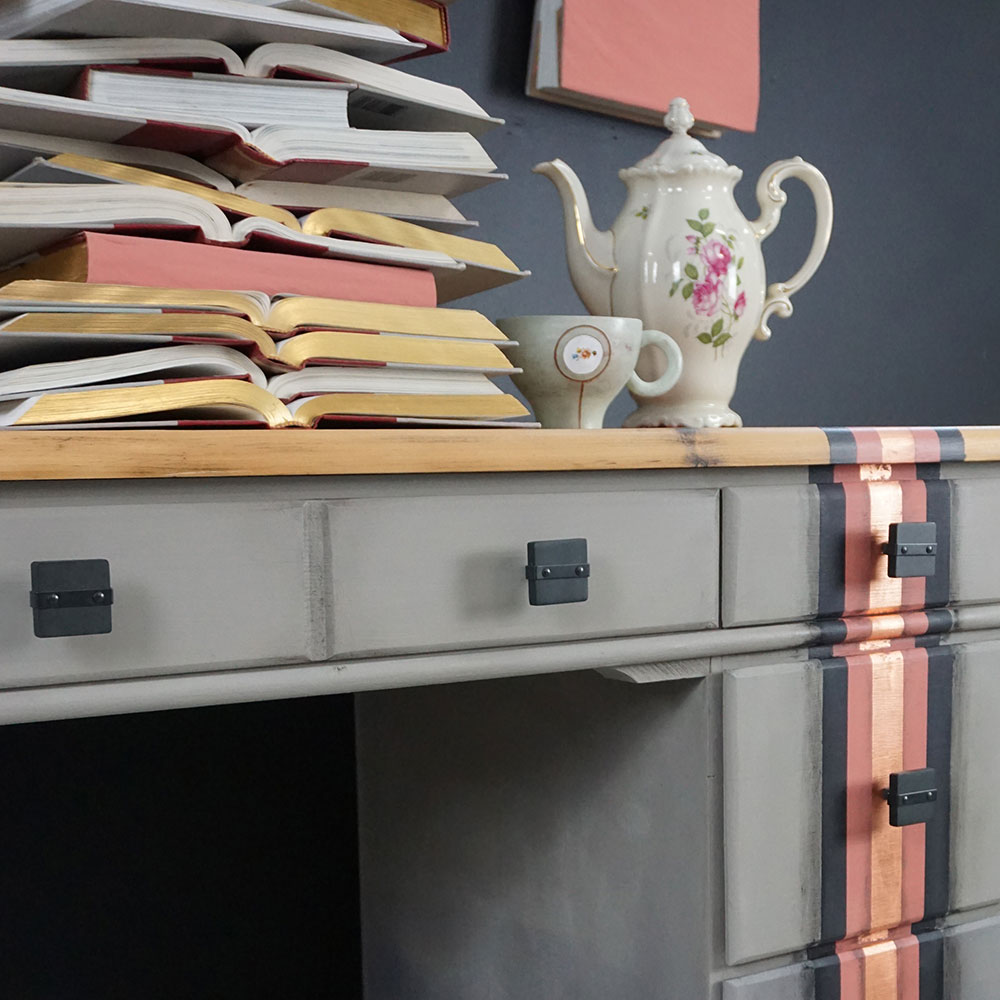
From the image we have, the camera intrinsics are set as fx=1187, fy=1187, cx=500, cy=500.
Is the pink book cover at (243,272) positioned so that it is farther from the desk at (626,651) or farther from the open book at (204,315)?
the desk at (626,651)

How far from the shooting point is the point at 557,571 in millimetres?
888

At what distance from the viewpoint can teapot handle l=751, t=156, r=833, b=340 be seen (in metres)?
1.16

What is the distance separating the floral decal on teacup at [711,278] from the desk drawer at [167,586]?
1.46 ft

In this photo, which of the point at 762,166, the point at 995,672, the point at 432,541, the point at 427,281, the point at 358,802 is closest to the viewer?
the point at 432,541

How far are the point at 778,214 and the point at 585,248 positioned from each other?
194 mm

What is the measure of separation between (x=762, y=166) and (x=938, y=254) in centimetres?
38

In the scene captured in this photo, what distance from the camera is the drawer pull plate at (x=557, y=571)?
880 millimetres

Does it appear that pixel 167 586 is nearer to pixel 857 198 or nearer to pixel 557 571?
pixel 557 571

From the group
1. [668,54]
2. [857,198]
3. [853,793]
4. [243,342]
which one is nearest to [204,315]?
[243,342]

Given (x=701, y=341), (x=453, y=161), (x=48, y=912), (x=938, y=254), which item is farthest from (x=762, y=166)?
(x=48, y=912)

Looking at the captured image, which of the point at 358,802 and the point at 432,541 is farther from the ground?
the point at 432,541

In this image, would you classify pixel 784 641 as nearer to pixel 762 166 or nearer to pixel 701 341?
pixel 701 341

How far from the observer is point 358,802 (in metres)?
1.48

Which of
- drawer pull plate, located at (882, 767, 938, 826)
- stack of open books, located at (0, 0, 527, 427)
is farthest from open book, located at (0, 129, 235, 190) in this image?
drawer pull plate, located at (882, 767, 938, 826)
